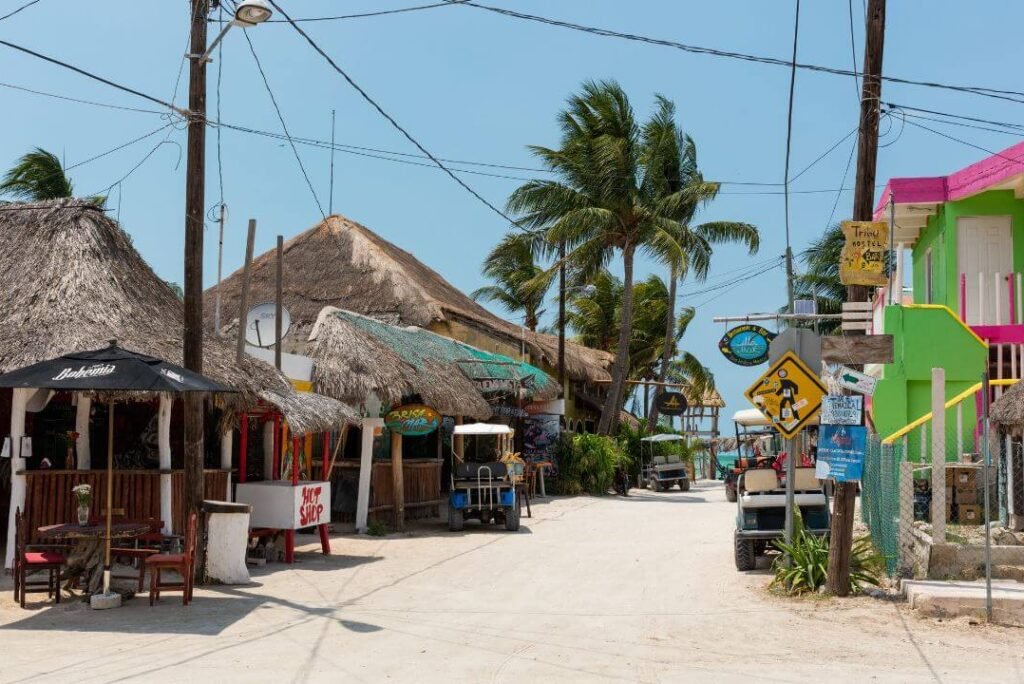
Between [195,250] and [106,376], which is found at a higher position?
[195,250]

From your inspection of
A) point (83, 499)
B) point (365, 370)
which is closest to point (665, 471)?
point (365, 370)

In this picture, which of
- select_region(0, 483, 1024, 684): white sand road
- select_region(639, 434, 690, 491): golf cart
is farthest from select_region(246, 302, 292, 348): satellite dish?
select_region(639, 434, 690, 491): golf cart

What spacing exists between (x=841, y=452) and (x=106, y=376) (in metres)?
7.57

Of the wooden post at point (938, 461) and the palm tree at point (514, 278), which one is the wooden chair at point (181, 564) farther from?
the palm tree at point (514, 278)

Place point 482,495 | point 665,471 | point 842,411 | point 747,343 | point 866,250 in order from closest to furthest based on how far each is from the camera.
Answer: point 866,250, point 842,411, point 482,495, point 747,343, point 665,471

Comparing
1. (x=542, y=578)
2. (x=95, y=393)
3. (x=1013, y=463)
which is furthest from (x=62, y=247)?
(x=1013, y=463)

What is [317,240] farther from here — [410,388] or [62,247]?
[62,247]

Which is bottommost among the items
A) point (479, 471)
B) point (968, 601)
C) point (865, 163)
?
point (968, 601)

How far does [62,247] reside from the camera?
1446 centimetres

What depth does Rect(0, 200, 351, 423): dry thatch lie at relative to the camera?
1295 centimetres

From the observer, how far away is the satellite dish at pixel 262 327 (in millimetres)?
17219

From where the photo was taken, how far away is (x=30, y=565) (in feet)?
35.2

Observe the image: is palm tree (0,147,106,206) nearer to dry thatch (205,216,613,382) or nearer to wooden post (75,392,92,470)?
dry thatch (205,216,613,382)

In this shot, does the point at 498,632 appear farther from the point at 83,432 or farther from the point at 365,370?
the point at 365,370
